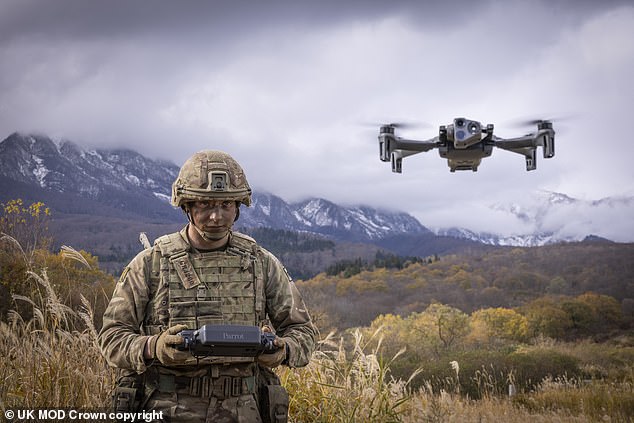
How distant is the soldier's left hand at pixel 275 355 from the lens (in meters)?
3.29

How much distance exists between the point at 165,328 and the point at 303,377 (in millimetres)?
3118

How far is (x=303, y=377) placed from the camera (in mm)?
6312

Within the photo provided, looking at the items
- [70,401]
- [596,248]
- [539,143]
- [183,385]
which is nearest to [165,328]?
[183,385]

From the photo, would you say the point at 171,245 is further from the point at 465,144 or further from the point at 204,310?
the point at 465,144

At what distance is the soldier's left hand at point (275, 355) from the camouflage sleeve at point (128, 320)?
640 mm

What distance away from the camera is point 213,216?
11.5 ft

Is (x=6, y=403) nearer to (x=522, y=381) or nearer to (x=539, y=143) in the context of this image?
(x=539, y=143)

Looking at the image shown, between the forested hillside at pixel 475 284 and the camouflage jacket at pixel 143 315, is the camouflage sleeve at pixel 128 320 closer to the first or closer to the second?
the camouflage jacket at pixel 143 315

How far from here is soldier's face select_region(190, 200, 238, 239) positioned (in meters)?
3.52

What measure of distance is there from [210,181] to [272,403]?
135cm

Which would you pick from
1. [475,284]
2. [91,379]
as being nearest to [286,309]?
[91,379]

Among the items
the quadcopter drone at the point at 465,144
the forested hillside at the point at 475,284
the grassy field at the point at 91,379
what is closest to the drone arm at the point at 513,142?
the quadcopter drone at the point at 465,144

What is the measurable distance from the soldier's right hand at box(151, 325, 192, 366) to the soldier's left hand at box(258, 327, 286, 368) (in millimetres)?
400

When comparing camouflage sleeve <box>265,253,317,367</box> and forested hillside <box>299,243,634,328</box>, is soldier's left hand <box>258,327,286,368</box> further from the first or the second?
forested hillside <box>299,243,634,328</box>
